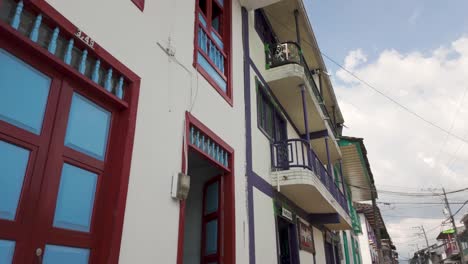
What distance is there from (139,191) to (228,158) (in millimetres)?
2772

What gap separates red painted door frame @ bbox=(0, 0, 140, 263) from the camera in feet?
9.02

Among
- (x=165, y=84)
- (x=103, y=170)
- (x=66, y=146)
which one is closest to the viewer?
(x=66, y=146)

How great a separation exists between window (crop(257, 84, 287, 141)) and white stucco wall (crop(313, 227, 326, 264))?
3896 mm

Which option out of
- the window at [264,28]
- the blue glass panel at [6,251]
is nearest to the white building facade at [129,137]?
the blue glass panel at [6,251]

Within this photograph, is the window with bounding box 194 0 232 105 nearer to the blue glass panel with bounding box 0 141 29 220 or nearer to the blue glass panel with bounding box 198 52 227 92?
the blue glass panel with bounding box 198 52 227 92

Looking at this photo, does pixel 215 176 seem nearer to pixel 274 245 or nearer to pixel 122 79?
pixel 274 245

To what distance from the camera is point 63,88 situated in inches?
128

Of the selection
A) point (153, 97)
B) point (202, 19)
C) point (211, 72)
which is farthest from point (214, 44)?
point (153, 97)

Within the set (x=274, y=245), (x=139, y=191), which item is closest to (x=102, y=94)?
(x=139, y=191)

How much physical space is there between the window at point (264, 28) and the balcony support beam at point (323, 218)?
19.0ft

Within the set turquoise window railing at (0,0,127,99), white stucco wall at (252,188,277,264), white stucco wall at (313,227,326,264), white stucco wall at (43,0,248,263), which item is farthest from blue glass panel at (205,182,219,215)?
white stucco wall at (313,227,326,264)

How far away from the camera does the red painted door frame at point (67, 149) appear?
2.75 m

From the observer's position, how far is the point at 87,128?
3449 millimetres

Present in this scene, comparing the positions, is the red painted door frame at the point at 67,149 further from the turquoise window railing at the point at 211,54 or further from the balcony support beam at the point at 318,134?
the balcony support beam at the point at 318,134
